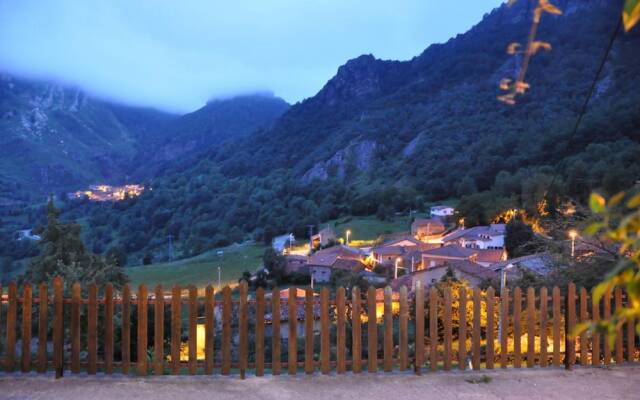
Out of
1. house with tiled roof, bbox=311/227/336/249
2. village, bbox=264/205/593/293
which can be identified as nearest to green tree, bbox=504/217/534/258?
village, bbox=264/205/593/293

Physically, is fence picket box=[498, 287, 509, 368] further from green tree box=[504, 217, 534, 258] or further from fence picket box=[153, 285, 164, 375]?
green tree box=[504, 217, 534, 258]

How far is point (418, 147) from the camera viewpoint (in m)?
93.1

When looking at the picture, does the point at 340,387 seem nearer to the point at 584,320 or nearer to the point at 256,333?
the point at 256,333

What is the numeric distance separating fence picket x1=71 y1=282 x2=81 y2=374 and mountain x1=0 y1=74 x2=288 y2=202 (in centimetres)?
10451

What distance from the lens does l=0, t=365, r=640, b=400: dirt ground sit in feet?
16.3

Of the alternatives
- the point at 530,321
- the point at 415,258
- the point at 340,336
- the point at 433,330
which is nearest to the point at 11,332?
the point at 340,336

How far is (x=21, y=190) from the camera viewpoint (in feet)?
324

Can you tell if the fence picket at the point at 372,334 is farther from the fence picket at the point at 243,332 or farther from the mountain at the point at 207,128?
the mountain at the point at 207,128

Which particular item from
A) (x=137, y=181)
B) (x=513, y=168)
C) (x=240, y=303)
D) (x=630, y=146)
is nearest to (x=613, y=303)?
(x=240, y=303)

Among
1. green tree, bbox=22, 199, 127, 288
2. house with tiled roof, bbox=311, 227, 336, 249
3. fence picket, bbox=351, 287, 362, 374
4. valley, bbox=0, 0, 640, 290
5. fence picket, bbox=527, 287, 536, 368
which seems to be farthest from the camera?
house with tiled roof, bbox=311, 227, 336, 249

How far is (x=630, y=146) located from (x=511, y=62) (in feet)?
195

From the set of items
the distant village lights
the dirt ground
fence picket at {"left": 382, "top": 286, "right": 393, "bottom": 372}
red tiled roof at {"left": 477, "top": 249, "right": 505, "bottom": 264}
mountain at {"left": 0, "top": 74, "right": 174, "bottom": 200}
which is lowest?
red tiled roof at {"left": 477, "top": 249, "right": 505, "bottom": 264}

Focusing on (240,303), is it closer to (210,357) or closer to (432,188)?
(210,357)

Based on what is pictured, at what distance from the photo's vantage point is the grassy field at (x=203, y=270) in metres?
44.8
